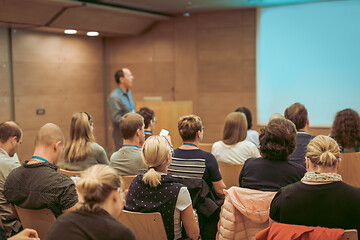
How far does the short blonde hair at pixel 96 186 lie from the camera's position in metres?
1.84

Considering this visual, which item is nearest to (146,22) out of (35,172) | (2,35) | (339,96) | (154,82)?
(154,82)

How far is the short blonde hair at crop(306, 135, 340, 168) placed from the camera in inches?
94.7

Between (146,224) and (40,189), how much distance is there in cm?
72

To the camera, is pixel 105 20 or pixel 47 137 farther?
pixel 105 20

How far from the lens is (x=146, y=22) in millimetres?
8867

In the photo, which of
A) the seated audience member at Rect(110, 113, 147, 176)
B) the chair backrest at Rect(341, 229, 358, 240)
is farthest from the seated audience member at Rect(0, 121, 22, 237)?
the chair backrest at Rect(341, 229, 358, 240)

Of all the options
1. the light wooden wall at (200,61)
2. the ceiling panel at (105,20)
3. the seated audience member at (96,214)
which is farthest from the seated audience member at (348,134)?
the ceiling panel at (105,20)

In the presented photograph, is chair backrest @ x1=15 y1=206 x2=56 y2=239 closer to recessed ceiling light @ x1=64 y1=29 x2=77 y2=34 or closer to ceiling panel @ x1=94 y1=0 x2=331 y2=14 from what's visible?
ceiling panel @ x1=94 y1=0 x2=331 y2=14

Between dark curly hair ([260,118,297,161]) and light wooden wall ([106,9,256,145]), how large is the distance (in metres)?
5.39

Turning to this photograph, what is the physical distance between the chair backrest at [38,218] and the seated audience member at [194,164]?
1118 millimetres

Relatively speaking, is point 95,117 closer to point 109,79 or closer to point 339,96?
point 109,79

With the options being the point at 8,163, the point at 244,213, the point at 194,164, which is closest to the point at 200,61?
the point at 194,164

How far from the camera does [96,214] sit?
1834 millimetres

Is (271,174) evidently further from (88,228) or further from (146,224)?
(88,228)
